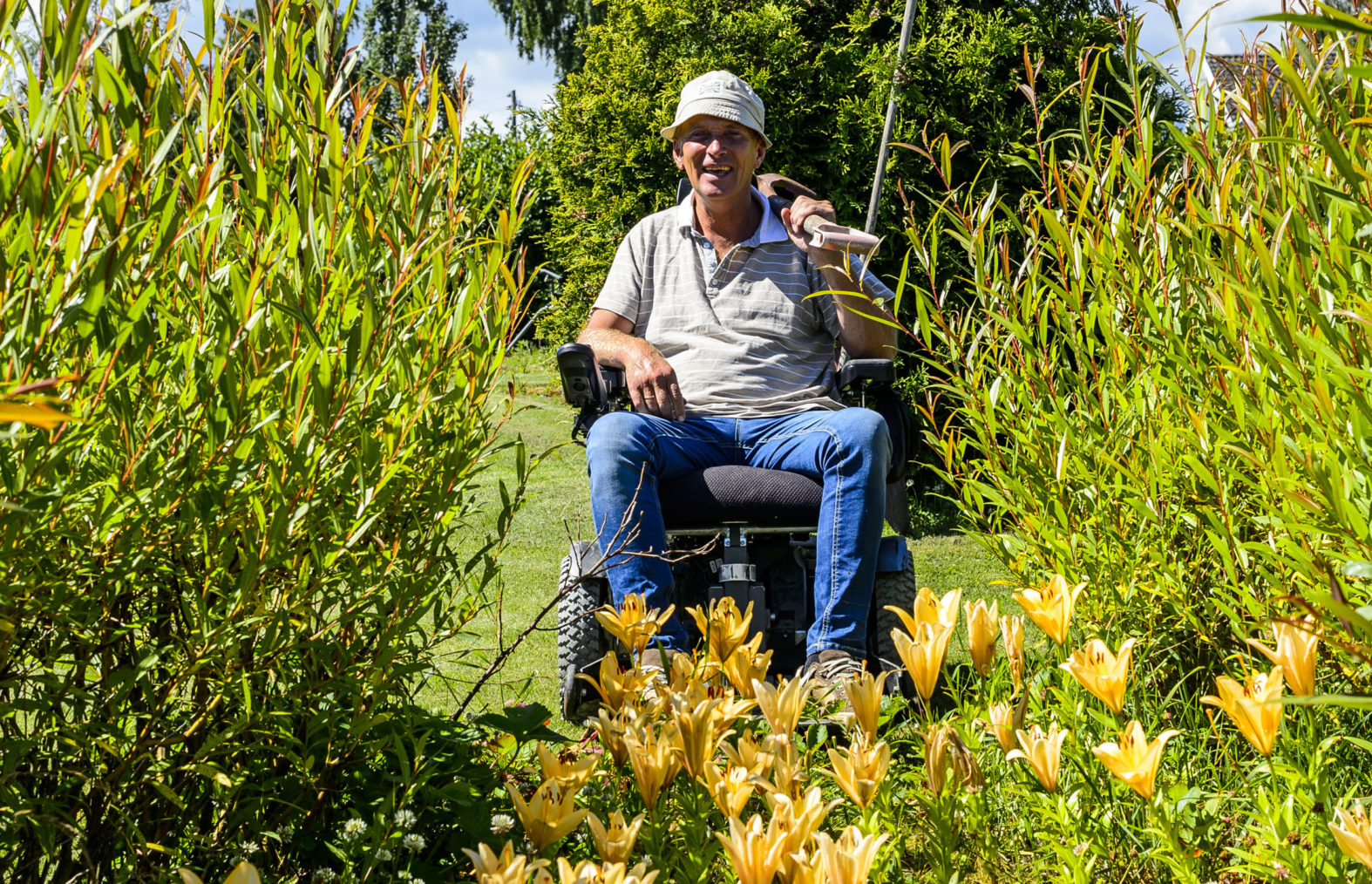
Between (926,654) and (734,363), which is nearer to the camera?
(926,654)

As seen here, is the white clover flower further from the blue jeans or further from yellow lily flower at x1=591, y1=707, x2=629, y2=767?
the blue jeans

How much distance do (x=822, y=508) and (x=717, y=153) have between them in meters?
1.15

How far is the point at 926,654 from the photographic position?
1.30 m

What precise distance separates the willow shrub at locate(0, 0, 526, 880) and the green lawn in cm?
21

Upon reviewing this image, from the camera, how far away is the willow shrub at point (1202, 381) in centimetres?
112

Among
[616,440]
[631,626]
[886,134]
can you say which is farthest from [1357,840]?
[886,134]

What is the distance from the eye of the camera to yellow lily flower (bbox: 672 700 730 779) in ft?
Result: 4.00

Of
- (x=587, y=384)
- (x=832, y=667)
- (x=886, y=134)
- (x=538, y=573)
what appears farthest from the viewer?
(x=538, y=573)

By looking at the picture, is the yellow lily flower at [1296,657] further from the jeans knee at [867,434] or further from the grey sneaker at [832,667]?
the jeans knee at [867,434]

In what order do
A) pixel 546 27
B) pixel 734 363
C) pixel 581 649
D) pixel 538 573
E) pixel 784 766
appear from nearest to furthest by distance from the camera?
pixel 784 766 < pixel 581 649 < pixel 734 363 < pixel 538 573 < pixel 546 27

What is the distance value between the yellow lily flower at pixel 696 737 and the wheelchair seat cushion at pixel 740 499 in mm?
1535

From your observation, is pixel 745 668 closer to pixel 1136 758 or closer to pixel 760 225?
pixel 1136 758

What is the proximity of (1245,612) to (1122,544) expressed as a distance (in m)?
0.19

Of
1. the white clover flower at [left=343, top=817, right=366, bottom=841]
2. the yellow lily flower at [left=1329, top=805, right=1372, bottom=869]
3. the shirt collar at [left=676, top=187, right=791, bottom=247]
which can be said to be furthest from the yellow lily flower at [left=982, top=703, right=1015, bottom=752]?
the shirt collar at [left=676, top=187, right=791, bottom=247]
